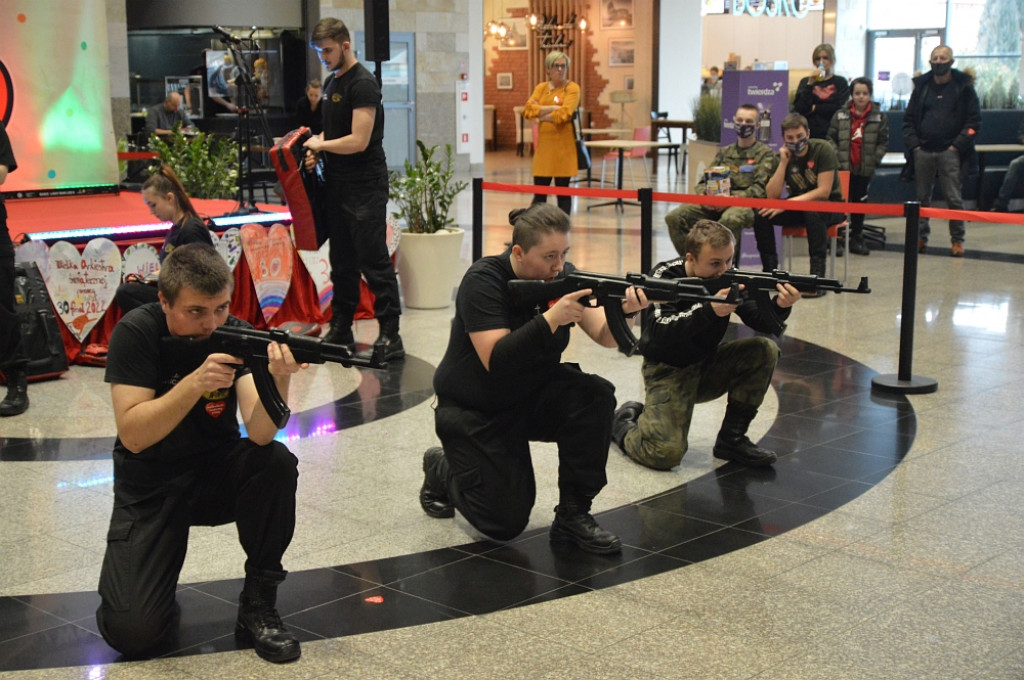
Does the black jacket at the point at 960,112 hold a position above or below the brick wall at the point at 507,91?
below

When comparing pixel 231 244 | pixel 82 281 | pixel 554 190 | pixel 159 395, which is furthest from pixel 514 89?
pixel 159 395

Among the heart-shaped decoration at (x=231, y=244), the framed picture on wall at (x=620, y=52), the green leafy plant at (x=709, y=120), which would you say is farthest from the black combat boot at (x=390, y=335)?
the framed picture on wall at (x=620, y=52)

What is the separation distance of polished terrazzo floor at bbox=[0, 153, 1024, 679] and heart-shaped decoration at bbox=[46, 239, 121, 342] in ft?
1.75

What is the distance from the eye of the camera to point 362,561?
12.0 feet

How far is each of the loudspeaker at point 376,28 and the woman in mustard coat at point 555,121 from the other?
3306 mm

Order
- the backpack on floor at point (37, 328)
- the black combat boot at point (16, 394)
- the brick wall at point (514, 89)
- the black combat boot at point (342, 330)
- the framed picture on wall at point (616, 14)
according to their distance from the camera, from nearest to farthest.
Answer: the black combat boot at point (16, 394) < the backpack on floor at point (37, 328) < the black combat boot at point (342, 330) < the framed picture on wall at point (616, 14) < the brick wall at point (514, 89)

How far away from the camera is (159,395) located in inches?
122

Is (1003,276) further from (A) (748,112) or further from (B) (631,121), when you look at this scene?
(B) (631,121)

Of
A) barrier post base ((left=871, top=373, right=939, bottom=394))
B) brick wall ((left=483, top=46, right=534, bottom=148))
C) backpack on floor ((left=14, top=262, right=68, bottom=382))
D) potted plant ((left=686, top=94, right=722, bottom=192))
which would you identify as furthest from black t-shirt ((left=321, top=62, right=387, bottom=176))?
brick wall ((left=483, top=46, right=534, bottom=148))

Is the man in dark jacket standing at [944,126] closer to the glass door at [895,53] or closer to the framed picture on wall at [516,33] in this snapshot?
the glass door at [895,53]

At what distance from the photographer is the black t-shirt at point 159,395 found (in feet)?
9.87

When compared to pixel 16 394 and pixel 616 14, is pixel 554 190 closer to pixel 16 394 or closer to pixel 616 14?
pixel 16 394

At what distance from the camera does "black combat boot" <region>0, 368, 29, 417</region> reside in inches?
213

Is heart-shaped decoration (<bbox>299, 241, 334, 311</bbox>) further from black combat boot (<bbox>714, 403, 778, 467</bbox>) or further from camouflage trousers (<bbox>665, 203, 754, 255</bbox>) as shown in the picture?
black combat boot (<bbox>714, 403, 778, 467</bbox>)
